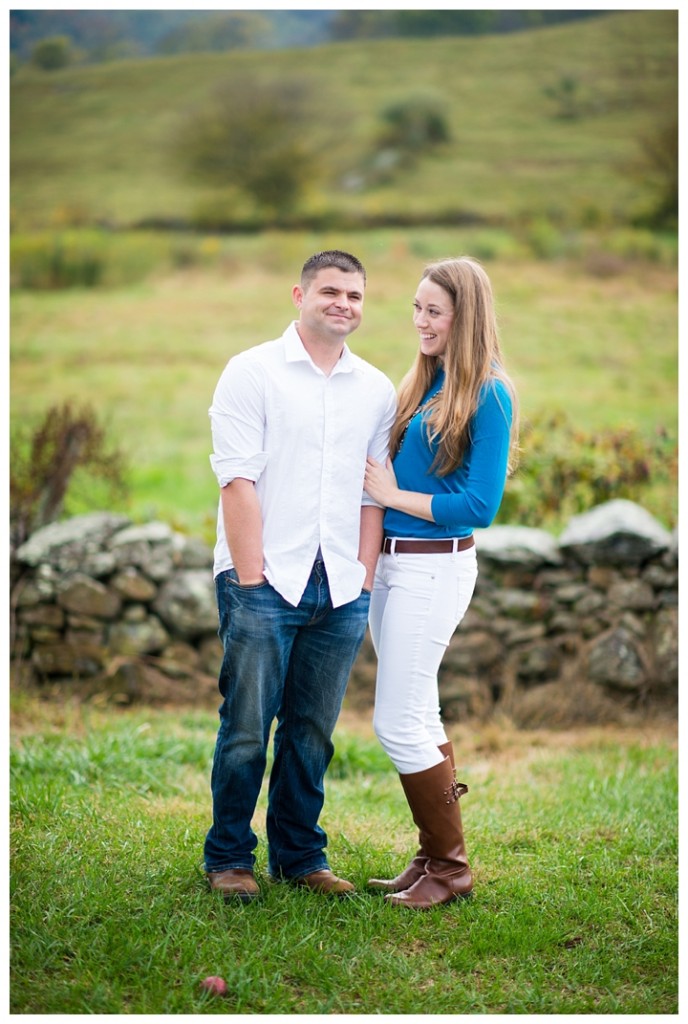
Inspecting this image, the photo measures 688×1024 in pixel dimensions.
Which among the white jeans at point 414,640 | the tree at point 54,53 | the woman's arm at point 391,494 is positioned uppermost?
the tree at point 54,53

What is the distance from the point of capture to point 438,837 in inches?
130

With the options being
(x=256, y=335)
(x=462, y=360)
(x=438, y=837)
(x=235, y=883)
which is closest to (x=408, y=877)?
(x=438, y=837)

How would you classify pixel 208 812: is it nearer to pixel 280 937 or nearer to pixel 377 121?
pixel 280 937

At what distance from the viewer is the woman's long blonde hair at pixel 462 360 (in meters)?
3.11

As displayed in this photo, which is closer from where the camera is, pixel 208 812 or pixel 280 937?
pixel 280 937

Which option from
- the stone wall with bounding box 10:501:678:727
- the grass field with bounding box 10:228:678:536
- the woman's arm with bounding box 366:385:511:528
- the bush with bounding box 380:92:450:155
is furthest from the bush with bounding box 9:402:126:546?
the bush with bounding box 380:92:450:155

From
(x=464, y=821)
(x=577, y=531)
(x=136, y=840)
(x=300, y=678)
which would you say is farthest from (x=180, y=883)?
(x=577, y=531)

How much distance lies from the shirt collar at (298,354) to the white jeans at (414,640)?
2.10 feet

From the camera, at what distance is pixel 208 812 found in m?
4.22

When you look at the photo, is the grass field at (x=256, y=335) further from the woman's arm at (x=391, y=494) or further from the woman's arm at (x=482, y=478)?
the woman's arm at (x=482, y=478)

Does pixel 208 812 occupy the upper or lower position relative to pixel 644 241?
lower

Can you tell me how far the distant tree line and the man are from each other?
14649mm

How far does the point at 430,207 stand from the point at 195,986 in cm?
1934

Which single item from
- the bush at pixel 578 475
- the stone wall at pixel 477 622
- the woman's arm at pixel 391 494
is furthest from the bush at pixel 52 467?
the woman's arm at pixel 391 494
